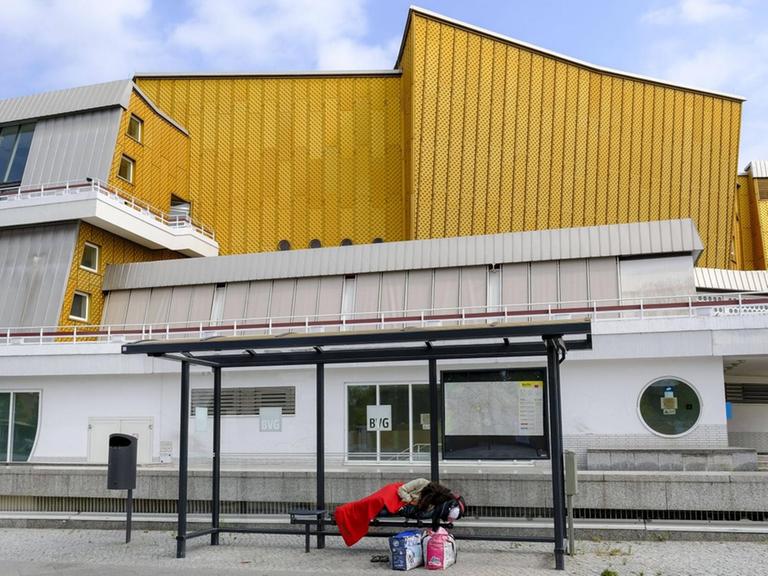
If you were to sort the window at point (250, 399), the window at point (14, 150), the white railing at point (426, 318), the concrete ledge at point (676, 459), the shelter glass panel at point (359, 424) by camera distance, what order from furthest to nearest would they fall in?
the window at point (14, 150)
the window at point (250, 399)
the white railing at point (426, 318)
the shelter glass panel at point (359, 424)
the concrete ledge at point (676, 459)

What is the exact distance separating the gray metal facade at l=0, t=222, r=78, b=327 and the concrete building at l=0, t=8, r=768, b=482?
10 centimetres

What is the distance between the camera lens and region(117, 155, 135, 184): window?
33250 mm

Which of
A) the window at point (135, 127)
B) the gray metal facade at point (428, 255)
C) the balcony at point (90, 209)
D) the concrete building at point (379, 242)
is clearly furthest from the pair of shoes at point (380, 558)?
the window at point (135, 127)

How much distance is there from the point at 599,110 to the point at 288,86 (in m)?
15.7

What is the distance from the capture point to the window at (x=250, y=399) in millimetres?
21500

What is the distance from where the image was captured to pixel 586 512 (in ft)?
46.0

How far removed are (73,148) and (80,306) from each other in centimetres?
668

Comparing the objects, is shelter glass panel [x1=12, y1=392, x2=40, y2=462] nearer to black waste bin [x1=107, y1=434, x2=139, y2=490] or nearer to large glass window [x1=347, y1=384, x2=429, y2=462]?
large glass window [x1=347, y1=384, x2=429, y2=462]

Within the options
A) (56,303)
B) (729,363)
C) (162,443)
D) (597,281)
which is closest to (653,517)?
(729,363)

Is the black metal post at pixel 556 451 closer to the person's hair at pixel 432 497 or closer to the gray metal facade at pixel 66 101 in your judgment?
the person's hair at pixel 432 497

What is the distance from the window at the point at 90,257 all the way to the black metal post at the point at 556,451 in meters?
23.9

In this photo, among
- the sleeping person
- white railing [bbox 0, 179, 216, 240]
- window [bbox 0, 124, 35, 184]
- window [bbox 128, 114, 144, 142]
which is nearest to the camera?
the sleeping person

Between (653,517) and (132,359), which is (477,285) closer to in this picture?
(132,359)

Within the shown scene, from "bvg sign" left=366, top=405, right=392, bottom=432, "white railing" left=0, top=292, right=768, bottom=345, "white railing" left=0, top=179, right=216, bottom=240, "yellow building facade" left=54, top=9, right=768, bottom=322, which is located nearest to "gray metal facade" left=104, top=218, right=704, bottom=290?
"white railing" left=0, top=292, right=768, bottom=345
